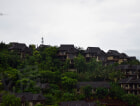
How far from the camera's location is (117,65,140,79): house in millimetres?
36094

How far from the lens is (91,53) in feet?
140

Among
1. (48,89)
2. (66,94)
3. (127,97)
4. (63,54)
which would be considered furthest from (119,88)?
(63,54)

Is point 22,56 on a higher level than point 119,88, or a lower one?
higher

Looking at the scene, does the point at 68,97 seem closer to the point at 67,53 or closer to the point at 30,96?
the point at 30,96

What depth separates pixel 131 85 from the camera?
110ft

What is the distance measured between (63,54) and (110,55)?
10.1 m

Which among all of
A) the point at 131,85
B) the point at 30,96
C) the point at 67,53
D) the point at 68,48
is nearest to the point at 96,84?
the point at 131,85

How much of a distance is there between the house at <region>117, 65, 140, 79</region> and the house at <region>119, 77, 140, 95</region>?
2578 millimetres

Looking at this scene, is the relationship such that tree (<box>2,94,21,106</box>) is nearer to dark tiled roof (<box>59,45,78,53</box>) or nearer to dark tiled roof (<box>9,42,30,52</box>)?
dark tiled roof (<box>59,45,78,53</box>)

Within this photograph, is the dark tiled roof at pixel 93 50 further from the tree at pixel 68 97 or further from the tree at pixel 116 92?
the tree at pixel 68 97

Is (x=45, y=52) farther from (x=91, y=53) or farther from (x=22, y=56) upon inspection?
(x=91, y=53)

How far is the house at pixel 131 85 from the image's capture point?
33156 millimetres

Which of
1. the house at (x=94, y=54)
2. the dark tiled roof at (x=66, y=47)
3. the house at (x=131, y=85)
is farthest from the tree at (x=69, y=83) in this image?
the dark tiled roof at (x=66, y=47)

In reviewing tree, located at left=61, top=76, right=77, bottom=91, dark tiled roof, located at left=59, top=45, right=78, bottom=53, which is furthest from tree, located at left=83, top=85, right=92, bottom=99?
dark tiled roof, located at left=59, top=45, right=78, bottom=53
